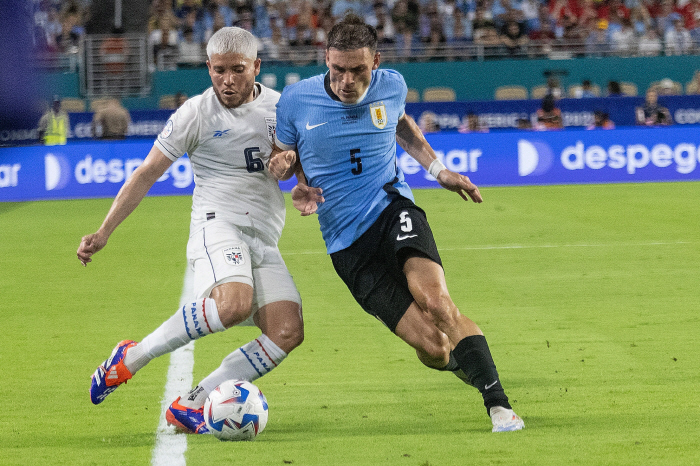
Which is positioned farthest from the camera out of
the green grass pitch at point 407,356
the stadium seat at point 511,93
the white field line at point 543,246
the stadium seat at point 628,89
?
the stadium seat at point 628,89

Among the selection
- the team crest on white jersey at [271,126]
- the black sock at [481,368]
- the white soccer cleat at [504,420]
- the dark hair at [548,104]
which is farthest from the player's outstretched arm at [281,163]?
the dark hair at [548,104]

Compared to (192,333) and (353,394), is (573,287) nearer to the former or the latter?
(353,394)

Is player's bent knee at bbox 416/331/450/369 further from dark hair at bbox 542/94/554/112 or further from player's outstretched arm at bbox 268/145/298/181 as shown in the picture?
dark hair at bbox 542/94/554/112

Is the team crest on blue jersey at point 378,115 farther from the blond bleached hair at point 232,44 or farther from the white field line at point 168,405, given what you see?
the white field line at point 168,405

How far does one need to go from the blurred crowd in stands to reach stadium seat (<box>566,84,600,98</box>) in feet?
3.08

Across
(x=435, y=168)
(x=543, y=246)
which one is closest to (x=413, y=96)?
(x=543, y=246)

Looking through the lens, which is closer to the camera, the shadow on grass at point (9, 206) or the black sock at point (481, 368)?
the black sock at point (481, 368)

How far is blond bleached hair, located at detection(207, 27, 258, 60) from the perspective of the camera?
16.5ft

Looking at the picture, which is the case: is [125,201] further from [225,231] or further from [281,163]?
[281,163]

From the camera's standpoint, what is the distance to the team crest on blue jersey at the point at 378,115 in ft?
17.2

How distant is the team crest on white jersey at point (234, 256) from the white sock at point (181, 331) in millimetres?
265

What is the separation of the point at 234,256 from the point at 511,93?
19.8 m

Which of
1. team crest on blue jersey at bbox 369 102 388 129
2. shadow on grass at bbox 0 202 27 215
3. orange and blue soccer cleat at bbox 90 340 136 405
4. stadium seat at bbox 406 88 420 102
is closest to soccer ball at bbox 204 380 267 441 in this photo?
orange and blue soccer cleat at bbox 90 340 136 405

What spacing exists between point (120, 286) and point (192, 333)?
4.90 m
